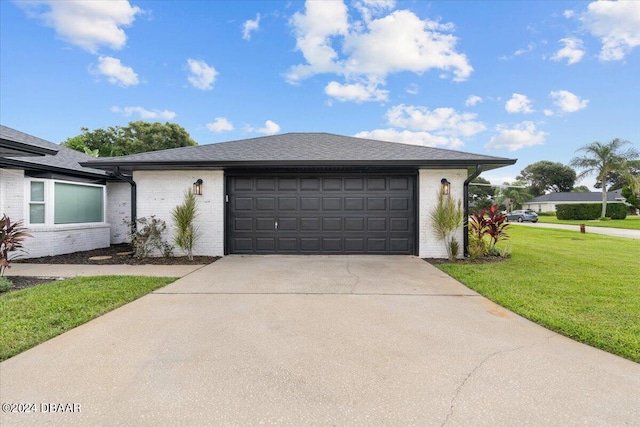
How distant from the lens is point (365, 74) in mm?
13836

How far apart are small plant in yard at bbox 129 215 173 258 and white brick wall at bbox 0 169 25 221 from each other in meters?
2.91

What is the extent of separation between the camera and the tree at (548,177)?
53.7 metres

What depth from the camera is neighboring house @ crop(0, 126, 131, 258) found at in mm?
7609

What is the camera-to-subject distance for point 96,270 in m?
6.41

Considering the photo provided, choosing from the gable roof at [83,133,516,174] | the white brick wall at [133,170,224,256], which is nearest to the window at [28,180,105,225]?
the gable roof at [83,133,516,174]

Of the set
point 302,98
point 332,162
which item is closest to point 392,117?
point 302,98

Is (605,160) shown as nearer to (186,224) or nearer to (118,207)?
(186,224)

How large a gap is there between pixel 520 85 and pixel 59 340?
17.9 metres

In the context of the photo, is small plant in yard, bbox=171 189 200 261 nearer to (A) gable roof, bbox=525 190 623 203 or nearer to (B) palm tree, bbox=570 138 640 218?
(B) palm tree, bbox=570 138 640 218

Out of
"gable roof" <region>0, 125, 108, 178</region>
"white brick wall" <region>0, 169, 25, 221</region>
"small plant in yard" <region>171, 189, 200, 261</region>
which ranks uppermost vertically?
"gable roof" <region>0, 125, 108, 178</region>

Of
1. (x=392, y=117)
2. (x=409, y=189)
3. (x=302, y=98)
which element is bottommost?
(x=409, y=189)

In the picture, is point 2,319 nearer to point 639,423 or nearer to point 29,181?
point 639,423

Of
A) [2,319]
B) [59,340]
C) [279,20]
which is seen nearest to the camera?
[59,340]

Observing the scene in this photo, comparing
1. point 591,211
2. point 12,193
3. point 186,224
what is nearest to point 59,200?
point 12,193
